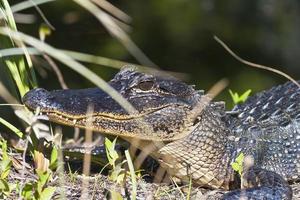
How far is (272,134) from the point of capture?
6.05 m

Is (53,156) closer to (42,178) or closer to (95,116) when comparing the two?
(42,178)

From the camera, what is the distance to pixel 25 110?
5508 mm

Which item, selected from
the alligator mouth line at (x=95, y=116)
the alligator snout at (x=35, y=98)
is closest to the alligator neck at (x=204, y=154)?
the alligator mouth line at (x=95, y=116)

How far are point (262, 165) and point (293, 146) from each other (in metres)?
0.28

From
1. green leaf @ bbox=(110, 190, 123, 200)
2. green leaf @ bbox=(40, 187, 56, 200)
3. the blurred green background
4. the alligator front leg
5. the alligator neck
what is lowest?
green leaf @ bbox=(40, 187, 56, 200)

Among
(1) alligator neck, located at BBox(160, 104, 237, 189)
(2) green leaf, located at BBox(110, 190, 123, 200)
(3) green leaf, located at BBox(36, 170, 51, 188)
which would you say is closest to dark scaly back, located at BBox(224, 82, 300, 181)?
(1) alligator neck, located at BBox(160, 104, 237, 189)

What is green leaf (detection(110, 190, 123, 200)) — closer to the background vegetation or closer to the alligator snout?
the alligator snout

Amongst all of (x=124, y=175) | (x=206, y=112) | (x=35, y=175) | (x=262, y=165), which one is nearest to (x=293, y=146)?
(x=262, y=165)

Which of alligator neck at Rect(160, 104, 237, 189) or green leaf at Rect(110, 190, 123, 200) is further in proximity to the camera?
alligator neck at Rect(160, 104, 237, 189)

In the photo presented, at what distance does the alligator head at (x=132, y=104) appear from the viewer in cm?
521

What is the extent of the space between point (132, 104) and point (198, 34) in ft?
24.8

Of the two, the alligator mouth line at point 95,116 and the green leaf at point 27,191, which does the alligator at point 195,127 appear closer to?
the alligator mouth line at point 95,116

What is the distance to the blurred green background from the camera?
1212 centimetres

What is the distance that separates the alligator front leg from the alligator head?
0.50m
